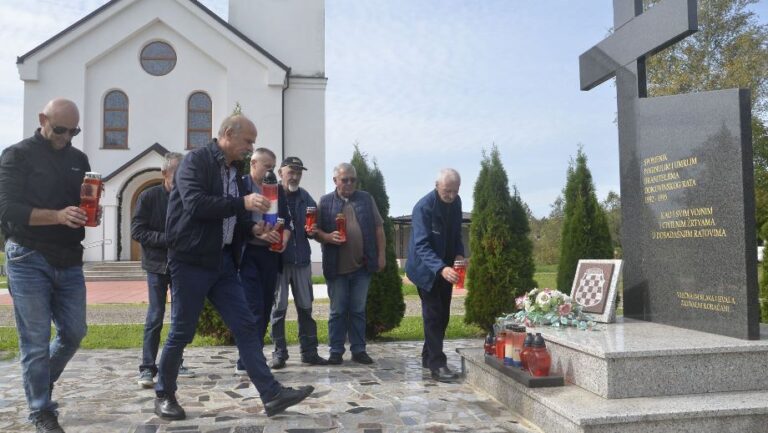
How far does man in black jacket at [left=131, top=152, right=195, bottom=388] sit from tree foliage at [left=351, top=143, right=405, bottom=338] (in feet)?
10.2

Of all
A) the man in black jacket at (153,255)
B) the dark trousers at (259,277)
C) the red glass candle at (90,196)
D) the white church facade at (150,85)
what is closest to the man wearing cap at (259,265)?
the dark trousers at (259,277)

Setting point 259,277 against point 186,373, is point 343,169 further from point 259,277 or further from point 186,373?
point 186,373

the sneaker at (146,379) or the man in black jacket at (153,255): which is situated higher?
the man in black jacket at (153,255)

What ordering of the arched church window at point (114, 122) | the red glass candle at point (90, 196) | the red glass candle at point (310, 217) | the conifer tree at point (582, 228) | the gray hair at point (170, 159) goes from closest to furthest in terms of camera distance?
1. the red glass candle at point (90, 196)
2. the gray hair at point (170, 159)
3. the red glass candle at point (310, 217)
4. the conifer tree at point (582, 228)
5. the arched church window at point (114, 122)

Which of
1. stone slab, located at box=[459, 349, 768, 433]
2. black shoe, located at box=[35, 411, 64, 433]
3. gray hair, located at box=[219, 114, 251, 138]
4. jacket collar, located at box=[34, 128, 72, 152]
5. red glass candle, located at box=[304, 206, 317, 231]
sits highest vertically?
gray hair, located at box=[219, 114, 251, 138]

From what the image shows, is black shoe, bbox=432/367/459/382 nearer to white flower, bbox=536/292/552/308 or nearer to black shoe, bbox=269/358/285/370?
white flower, bbox=536/292/552/308

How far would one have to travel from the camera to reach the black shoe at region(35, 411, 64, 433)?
3732 millimetres

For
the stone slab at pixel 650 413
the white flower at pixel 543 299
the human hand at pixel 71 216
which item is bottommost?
the stone slab at pixel 650 413

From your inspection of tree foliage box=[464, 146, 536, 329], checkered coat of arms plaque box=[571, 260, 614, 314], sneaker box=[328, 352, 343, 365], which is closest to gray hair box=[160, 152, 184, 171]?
sneaker box=[328, 352, 343, 365]

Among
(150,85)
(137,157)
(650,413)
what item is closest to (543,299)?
(650,413)

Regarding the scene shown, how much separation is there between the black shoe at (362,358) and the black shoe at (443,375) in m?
0.99

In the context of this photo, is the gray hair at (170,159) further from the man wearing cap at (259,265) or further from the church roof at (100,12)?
the church roof at (100,12)

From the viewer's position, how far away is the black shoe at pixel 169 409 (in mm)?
4180

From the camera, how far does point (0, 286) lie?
2106 cm
